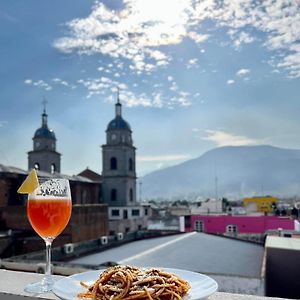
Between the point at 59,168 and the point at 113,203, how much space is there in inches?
250

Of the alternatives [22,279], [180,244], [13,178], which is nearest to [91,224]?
[13,178]

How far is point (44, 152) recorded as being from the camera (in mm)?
37594

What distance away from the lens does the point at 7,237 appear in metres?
18.7

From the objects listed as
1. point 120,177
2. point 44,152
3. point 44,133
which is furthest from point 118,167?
point 44,133

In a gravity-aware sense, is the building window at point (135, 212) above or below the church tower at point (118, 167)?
below

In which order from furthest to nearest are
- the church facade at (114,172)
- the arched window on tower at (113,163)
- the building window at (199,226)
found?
1. the arched window on tower at (113,163)
2. the church facade at (114,172)
3. the building window at (199,226)

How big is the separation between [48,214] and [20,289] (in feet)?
0.91

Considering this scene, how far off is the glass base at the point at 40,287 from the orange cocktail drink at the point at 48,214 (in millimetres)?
197

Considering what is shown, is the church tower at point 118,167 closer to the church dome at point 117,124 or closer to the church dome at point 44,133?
the church dome at point 117,124

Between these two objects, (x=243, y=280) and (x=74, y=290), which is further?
(x=243, y=280)

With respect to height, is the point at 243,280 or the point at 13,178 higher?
the point at 13,178

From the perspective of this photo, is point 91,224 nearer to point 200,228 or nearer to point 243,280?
point 200,228

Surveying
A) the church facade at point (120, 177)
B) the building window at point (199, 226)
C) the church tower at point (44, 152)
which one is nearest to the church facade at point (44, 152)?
the church tower at point (44, 152)

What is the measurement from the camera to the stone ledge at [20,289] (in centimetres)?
114
